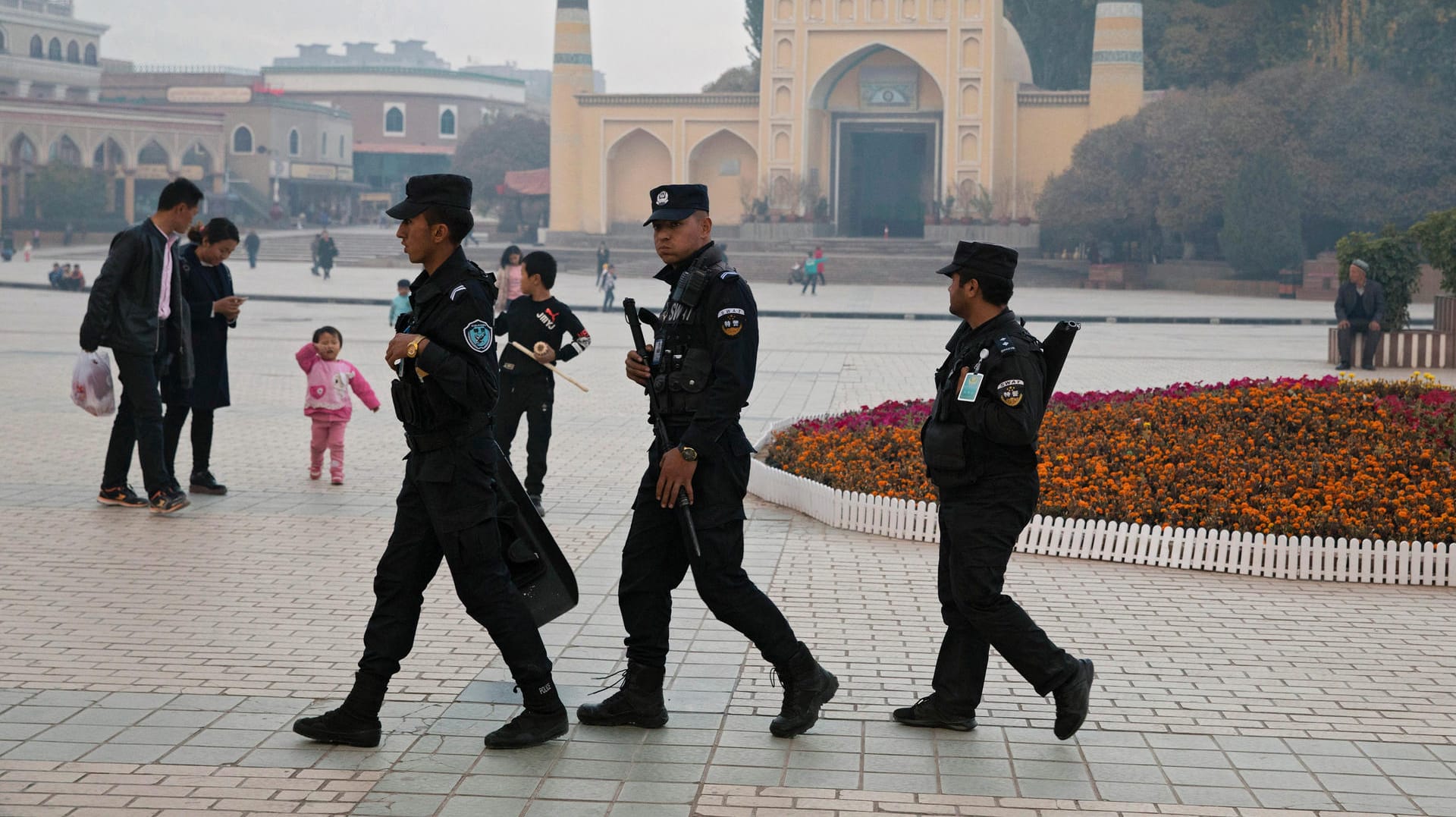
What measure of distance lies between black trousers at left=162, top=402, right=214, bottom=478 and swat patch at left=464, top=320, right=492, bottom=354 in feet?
14.9

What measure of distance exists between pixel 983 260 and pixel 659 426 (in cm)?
114

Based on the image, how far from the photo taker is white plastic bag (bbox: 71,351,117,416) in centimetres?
827

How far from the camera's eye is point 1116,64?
1997 inches

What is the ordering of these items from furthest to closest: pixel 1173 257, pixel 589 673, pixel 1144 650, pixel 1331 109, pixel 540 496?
pixel 1173 257, pixel 1331 109, pixel 540 496, pixel 1144 650, pixel 589 673

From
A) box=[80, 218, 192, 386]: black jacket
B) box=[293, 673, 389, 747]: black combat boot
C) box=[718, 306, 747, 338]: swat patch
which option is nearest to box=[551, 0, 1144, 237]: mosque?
box=[80, 218, 192, 386]: black jacket

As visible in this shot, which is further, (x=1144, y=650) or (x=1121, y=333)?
(x=1121, y=333)

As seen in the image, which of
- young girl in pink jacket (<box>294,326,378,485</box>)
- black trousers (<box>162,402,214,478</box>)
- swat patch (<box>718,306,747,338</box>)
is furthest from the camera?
young girl in pink jacket (<box>294,326,378,485</box>)

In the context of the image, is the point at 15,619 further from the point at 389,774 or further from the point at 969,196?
the point at 969,196

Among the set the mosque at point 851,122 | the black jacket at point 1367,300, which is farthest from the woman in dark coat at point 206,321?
the mosque at point 851,122

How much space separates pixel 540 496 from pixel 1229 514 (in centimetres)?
390

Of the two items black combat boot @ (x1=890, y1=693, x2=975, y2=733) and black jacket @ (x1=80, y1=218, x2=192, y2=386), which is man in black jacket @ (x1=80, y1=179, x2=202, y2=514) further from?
black combat boot @ (x1=890, y1=693, x2=975, y2=733)

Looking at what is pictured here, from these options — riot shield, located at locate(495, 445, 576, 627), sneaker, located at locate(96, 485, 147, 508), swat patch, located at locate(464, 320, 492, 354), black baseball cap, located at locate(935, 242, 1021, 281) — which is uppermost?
black baseball cap, located at locate(935, 242, 1021, 281)

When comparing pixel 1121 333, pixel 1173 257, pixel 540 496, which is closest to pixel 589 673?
pixel 540 496

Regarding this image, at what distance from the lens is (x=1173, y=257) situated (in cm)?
4756
